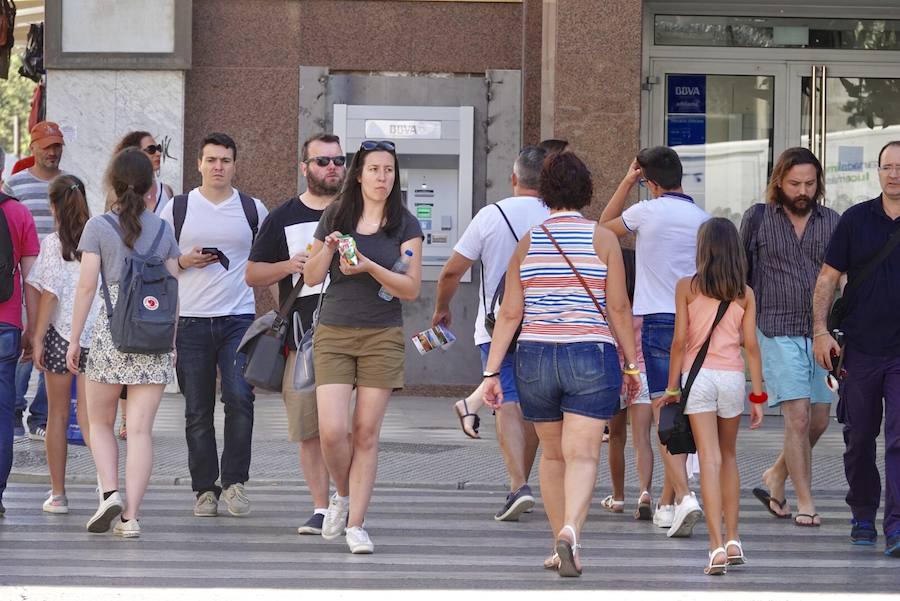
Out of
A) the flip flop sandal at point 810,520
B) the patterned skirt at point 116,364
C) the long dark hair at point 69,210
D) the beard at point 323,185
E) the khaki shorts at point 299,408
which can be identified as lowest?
the flip flop sandal at point 810,520

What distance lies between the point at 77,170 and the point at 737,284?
814cm

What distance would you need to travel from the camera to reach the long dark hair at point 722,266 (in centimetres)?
711

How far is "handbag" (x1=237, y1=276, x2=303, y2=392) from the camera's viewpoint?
7594 mm

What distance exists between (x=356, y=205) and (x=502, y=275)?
127cm

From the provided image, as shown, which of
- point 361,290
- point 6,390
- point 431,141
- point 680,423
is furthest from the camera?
point 431,141

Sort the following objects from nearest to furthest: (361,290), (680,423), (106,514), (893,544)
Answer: (680,423) < (361,290) < (893,544) < (106,514)

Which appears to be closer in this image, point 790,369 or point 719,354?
point 719,354

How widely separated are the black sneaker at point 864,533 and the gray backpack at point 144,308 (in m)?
3.30

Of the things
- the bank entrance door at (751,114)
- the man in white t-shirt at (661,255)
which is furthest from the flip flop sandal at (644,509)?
the bank entrance door at (751,114)

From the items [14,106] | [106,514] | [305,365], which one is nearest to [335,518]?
[305,365]

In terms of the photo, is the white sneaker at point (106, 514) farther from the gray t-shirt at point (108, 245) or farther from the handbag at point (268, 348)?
the gray t-shirt at point (108, 245)

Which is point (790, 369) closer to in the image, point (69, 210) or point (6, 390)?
point (69, 210)

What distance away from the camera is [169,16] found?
45.5 ft

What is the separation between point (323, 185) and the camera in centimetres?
786
